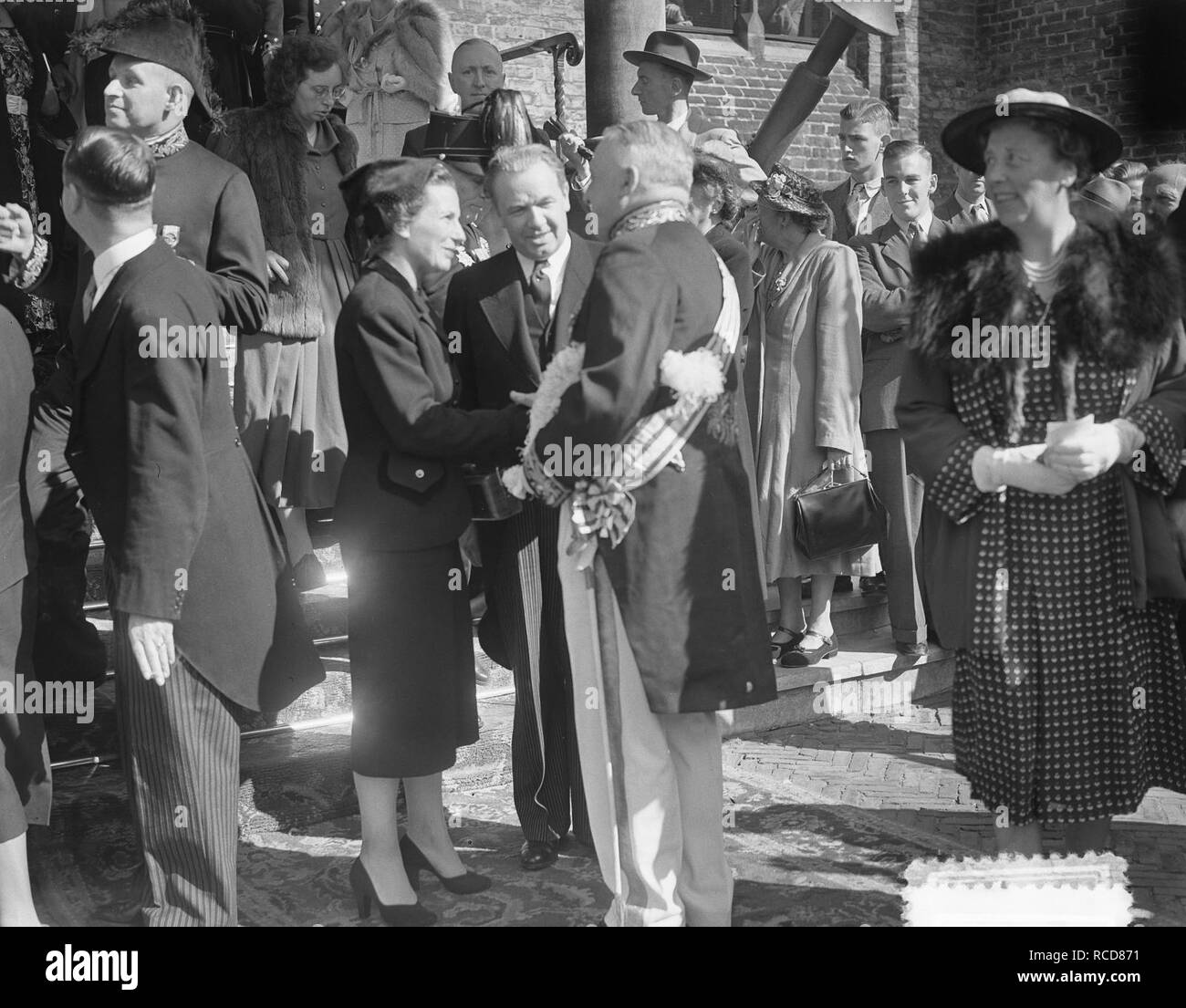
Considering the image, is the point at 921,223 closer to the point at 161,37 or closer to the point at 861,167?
the point at 861,167

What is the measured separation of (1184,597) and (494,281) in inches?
86.0

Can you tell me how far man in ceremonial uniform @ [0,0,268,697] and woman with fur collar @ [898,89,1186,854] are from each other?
2064 mm

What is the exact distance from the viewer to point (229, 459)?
3.88 m

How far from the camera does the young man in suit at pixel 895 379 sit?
660cm

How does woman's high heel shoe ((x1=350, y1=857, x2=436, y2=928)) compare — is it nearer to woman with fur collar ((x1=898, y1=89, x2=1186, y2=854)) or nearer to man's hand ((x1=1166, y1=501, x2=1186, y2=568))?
woman with fur collar ((x1=898, y1=89, x2=1186, y2=854))

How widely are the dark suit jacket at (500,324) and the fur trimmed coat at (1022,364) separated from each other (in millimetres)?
1091

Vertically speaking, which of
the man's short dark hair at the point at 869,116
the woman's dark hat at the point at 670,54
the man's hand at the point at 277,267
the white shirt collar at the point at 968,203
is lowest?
the man's hand at the point at 277,267

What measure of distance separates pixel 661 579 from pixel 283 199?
2696 millimetres

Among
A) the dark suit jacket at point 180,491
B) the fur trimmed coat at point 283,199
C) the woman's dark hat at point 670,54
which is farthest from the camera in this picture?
the woman's dark hat at point 670,54

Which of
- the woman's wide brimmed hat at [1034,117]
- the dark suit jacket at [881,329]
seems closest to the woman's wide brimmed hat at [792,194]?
the dark suit jacket at [881,329]

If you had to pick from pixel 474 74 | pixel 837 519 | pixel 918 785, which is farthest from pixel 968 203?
pixel 918 785

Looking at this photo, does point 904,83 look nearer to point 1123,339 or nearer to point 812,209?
point 812,209

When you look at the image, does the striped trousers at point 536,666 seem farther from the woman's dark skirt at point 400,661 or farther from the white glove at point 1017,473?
the white glove at point 1017,473

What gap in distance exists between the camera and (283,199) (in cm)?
573
